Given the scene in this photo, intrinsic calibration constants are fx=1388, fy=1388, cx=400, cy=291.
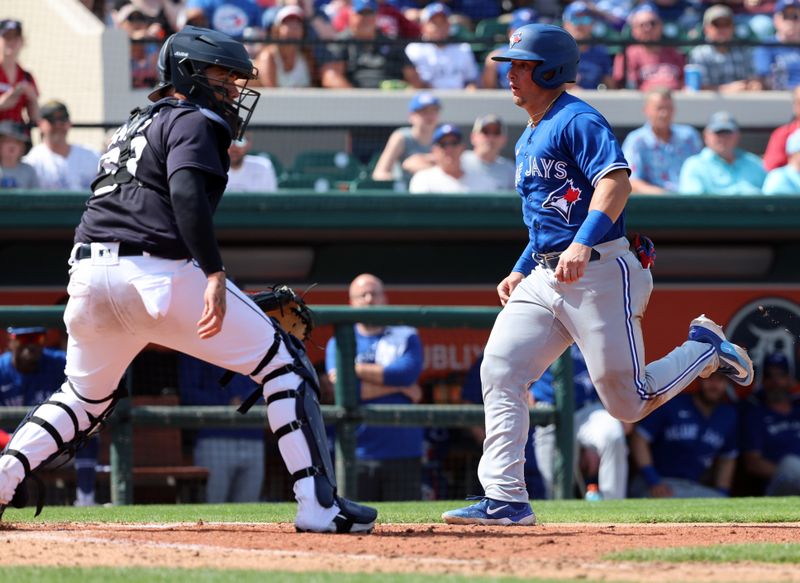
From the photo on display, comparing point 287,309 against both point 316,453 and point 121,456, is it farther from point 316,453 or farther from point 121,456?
point 121,456

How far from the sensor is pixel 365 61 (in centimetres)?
1201

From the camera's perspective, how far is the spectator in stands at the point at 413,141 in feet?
34.5

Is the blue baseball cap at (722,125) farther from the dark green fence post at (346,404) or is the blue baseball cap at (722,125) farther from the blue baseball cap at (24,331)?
the blue baseball cap at (24,331)

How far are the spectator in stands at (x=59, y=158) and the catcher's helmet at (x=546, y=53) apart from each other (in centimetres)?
494

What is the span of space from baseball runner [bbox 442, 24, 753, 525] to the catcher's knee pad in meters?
0.79

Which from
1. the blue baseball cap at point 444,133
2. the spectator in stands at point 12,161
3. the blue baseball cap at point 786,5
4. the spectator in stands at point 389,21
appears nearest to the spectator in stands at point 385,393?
the blue baseball cap at point 444,133

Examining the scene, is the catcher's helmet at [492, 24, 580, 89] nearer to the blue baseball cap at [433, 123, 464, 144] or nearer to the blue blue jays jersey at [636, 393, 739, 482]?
the blue baseball cap at [433, 123, 464, 144]

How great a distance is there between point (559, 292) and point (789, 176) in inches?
228

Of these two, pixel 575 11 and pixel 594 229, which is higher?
pixel 575 11

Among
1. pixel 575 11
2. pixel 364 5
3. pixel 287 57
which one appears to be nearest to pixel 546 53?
pixel 287 57

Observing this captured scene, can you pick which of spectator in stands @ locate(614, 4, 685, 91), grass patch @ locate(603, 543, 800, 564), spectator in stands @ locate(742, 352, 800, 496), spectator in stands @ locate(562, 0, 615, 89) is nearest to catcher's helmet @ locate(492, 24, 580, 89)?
grass patch @ locate(603, 543, 800, 564)

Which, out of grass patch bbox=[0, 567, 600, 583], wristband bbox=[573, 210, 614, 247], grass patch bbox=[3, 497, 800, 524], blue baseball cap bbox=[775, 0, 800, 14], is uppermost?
blue baseball cap bbox=[775, 0, 800, 14]

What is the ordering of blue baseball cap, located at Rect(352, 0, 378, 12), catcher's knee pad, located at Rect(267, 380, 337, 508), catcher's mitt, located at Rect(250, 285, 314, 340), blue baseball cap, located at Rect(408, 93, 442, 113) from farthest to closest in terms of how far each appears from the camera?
blue baseball cap, located at Rect(352, 0, 378, 12), blue baseball cap, located at Rect(408, 93, 442, 113), catcher's mitt, located at Rect(250, 285, 314, 340), catcher's knee pad, located at Rect(267, 380, 337, 508)

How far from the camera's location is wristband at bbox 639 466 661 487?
31.7 ft
